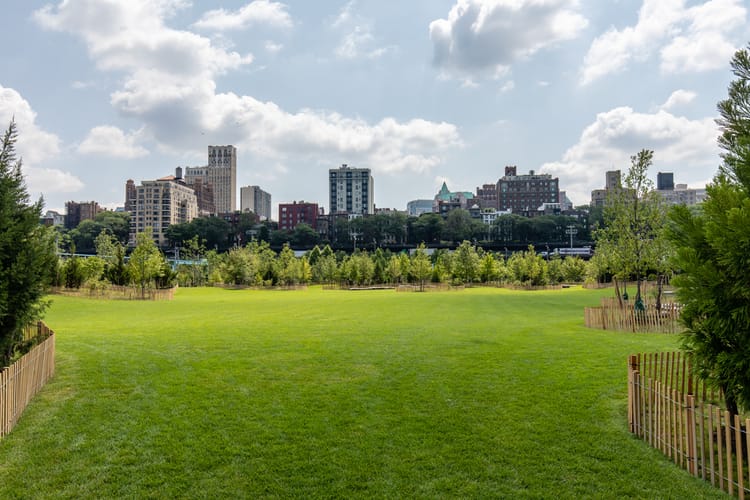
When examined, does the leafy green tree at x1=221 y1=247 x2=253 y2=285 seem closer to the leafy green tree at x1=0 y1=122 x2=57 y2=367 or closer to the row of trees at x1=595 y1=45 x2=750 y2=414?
the leafy green tree at x1=0 y1=122 x2=57 y2=367

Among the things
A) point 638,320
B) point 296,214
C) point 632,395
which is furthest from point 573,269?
point 296,214

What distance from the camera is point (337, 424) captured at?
8.72 meters

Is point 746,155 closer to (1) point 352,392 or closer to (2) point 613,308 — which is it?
(1) point 352,392

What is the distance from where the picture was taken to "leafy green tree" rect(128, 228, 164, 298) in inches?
1876

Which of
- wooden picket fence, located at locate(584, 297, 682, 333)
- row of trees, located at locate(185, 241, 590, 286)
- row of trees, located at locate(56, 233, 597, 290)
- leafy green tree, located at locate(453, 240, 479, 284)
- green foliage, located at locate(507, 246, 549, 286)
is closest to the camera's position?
wooden picket fence, located at locate(584, 297, 682, 333)

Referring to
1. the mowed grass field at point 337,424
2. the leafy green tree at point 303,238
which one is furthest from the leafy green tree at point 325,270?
the leafy green tree at point 303,238

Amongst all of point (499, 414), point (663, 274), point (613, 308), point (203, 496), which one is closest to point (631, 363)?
point (499, 414)

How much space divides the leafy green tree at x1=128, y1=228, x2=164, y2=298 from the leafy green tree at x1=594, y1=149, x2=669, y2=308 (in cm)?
4168

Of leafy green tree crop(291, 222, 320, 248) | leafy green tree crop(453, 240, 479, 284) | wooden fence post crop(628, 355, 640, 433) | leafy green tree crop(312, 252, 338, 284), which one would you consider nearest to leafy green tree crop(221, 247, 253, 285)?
leafy green tree crop(312, 252, 338, 284)

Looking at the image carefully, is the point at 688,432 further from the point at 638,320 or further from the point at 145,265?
the point at 145,265

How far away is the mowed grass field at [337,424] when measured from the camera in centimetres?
650

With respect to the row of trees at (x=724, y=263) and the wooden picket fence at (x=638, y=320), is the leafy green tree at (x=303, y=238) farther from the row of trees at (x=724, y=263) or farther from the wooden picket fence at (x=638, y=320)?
the row of trees at (x=724, y=263)

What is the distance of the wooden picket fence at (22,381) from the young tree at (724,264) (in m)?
11.6

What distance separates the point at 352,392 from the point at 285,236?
143 meters
